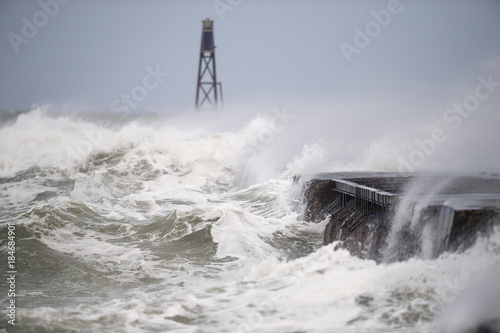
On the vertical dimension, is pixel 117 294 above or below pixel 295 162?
below

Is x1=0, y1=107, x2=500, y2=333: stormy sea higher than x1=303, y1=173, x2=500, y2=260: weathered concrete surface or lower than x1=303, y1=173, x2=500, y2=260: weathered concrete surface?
lower

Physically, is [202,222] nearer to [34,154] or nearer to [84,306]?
[84,306]

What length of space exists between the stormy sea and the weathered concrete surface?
0.18 metres

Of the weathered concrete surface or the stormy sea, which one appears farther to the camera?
the weathered concrete surface

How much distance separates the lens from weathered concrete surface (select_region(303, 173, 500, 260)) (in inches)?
199

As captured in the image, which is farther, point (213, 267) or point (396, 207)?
point (213, 267)

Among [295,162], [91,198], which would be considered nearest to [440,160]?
[295,162]

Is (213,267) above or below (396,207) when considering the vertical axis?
below

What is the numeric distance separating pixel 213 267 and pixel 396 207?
2.40m

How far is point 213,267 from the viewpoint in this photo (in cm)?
716

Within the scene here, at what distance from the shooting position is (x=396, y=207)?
6.33 m

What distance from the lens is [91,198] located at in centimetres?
1306

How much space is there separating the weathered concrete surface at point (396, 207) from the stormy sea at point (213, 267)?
0.18 metres

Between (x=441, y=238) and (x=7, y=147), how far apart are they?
65.1 ft
